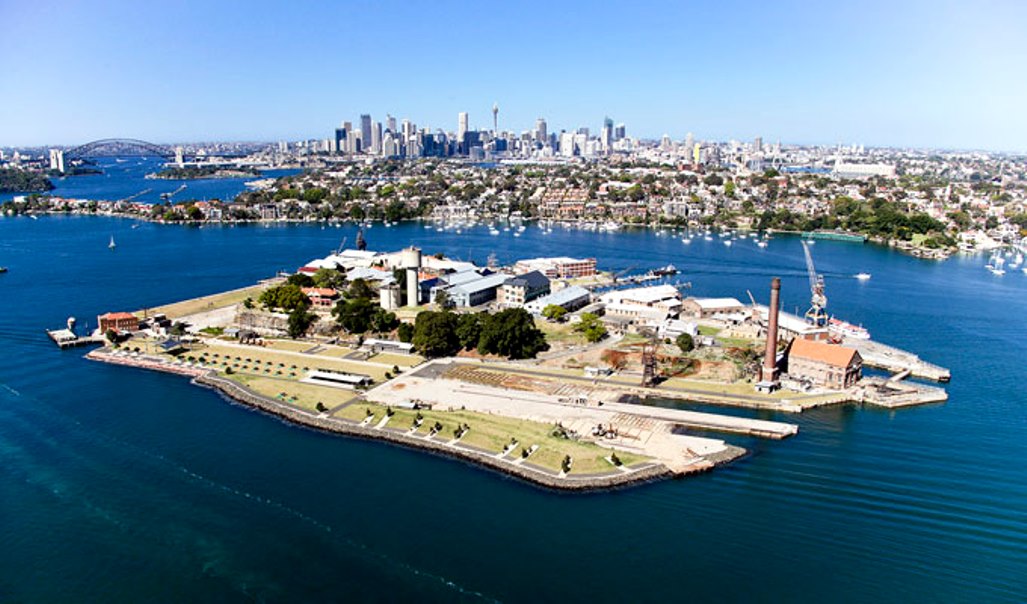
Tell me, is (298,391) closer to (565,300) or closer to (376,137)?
(565,300)

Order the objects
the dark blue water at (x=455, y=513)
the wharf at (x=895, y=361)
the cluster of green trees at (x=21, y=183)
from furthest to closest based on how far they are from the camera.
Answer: the cluster of green trees at (x=21, y=183) → the wharf at (x=895, y=361) → the dark blue water at (x=455, y=513)

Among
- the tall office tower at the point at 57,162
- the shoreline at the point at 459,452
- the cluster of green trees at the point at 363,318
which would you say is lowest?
the shoreline at the point at 459,452

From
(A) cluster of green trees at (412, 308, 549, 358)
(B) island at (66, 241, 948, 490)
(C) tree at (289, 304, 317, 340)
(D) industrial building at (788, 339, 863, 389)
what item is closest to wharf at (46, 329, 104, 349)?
(B) island at (66, 241, 948, 490)

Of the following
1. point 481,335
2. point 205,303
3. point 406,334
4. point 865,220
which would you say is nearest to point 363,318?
point 406,334

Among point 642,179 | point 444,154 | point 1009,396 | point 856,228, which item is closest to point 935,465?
point 1009,396

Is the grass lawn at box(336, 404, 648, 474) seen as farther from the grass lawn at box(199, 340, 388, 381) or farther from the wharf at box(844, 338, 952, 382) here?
the wharf at box(844, 338, 952, 382)

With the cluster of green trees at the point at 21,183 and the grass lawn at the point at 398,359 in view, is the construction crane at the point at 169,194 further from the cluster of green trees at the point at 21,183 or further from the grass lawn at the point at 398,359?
the grass lawn at the point at 398,359

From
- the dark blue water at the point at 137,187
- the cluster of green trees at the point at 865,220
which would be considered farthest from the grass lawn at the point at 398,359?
the dark blue water at the point at 137,187
